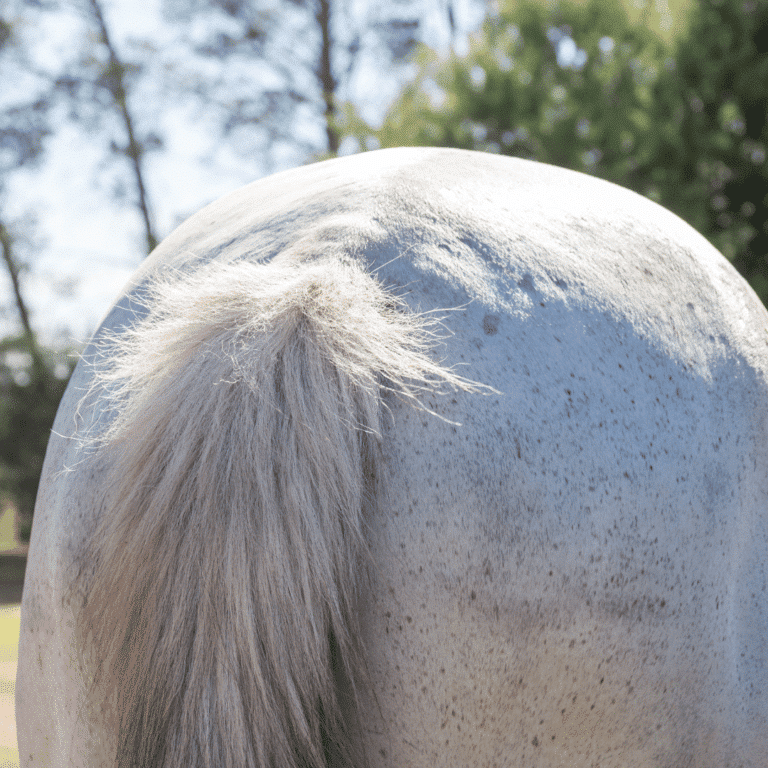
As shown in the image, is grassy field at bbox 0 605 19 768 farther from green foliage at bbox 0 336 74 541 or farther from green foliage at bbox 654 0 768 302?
green foliage at bbox 654 0 768 302

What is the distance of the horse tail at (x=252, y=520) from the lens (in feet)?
2.59

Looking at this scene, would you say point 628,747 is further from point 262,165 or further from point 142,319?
point 262,165

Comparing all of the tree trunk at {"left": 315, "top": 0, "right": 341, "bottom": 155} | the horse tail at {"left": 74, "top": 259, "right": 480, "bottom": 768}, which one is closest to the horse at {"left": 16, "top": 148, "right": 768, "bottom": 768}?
the horse tail at {"left": 74, "top": 259, "right": 480, "bottom": 768}

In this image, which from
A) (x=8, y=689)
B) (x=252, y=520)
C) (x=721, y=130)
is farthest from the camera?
(x=721, y=130)

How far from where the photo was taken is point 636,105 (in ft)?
17.6

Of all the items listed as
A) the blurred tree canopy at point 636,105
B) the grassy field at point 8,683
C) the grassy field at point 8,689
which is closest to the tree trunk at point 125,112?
the grassy field at point 8,683

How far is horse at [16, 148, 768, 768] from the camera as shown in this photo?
0.81 m

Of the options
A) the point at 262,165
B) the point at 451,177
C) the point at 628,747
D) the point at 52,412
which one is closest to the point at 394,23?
the point at 262,165

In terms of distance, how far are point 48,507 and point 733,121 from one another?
5664 mm

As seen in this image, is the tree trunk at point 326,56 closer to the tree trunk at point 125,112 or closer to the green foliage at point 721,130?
the tree trunk at point 125,112

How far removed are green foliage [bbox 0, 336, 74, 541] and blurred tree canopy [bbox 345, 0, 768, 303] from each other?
7606mm

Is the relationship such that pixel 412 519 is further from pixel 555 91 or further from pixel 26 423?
pixel 26 423

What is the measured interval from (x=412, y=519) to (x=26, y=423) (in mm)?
11193

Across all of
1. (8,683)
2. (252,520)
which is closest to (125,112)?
(8,683)
